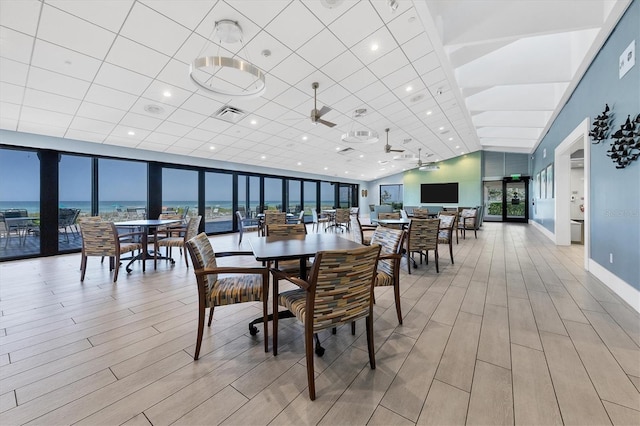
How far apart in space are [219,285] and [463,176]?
13979 mm

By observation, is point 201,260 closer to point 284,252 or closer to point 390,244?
point 284,252

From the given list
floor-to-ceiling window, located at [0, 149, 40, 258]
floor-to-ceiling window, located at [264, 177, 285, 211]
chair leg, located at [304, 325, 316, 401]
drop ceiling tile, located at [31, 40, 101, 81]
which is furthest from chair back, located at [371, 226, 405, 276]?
floor-to-ceiling window, located at [264, 177, 285, 211]

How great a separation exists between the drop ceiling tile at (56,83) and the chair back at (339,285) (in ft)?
14.7

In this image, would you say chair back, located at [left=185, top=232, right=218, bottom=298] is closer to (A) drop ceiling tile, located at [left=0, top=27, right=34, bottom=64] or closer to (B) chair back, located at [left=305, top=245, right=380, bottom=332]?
(B) chair back, located at [left=305, top=245, right=380, bottom=332]

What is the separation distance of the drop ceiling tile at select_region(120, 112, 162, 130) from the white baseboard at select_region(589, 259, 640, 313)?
7.34 m

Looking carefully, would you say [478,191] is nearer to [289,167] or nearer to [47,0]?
[289,167]

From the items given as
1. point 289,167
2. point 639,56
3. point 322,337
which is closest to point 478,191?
point 289,167

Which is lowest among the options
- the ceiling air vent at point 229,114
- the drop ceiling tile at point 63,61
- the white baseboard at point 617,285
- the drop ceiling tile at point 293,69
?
the white baseboard at point 617,285

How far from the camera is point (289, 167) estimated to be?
34.9ft

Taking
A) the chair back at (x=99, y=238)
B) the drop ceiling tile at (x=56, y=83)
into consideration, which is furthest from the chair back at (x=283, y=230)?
the drop ceiling tile at (x=56, y=83)

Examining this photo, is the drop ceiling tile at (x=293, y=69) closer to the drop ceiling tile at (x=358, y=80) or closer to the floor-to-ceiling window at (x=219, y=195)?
the drop ceiling tile at (x=358, y=80)

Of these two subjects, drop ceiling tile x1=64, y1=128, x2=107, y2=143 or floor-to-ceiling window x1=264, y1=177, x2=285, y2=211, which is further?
floor-to-ceiling window x1=264, y1=177, x2=285, y2=211

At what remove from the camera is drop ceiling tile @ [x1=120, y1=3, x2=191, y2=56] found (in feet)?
8.55

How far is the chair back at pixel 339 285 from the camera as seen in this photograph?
54.8 inches
